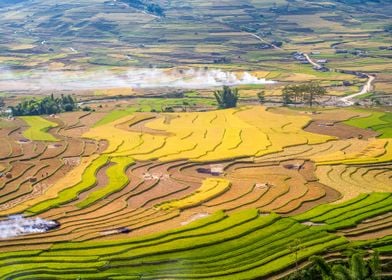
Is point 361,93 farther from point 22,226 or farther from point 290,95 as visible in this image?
point 22,226

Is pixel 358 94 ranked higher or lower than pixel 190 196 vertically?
lower

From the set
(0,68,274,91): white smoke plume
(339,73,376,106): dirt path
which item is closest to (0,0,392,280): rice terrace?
(339,73,376,106): dirt path

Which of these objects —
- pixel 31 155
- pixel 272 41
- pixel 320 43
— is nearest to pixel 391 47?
pixel 320 43

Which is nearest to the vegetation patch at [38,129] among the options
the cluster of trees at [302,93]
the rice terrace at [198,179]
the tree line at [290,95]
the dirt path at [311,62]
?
the rice terrace at [198,179]

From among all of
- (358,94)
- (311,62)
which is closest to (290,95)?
(358,94)

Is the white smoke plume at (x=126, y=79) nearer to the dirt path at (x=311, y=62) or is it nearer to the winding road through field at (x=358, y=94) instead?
the dirt path at (x=311, y=62)
